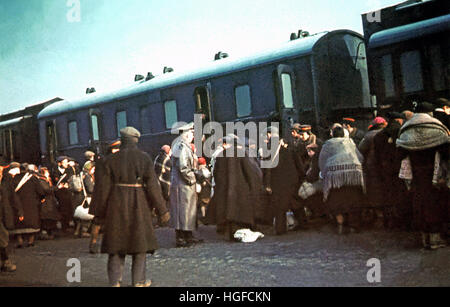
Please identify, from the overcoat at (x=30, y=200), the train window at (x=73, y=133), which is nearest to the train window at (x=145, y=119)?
the train window at (x=73, y=133)

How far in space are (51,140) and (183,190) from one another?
12.9 m

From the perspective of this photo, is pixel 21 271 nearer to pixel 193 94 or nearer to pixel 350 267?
pixel 350 267

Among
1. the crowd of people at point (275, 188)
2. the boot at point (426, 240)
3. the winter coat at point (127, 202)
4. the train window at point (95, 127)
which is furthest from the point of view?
the train window at point (95, 127)

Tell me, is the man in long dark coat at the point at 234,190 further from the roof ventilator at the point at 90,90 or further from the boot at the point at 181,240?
the roof ventilator at the point at 90,90

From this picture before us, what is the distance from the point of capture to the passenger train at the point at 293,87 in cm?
1132

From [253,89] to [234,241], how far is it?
5.47m

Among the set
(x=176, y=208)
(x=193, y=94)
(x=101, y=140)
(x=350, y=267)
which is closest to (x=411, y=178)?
(x=350, y=267)

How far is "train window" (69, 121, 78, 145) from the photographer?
19.5 meters

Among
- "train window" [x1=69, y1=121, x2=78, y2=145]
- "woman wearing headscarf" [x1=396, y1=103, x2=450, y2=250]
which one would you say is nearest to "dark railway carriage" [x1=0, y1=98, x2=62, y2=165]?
"train window" [x1=69, y1=121, x2=78, y2=145]

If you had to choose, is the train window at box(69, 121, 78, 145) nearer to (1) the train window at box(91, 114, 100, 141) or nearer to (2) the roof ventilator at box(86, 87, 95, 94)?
(1) the train window at box(91, 114, 100, 141)

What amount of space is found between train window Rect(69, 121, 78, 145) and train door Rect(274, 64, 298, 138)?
8.95 metres

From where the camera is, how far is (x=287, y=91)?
43.1 feet

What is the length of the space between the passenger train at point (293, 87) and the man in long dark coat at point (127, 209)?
12.9 feet

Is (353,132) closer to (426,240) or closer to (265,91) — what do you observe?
(426,240)
